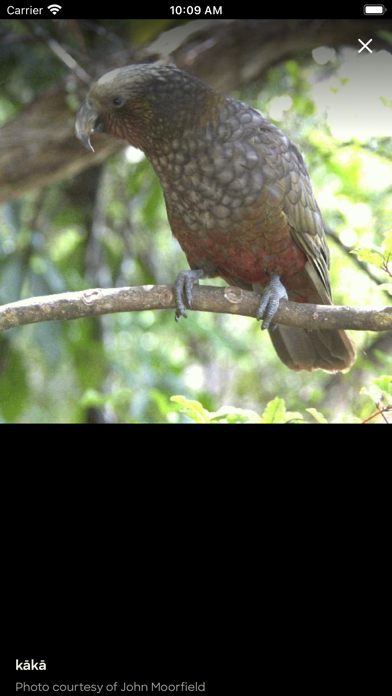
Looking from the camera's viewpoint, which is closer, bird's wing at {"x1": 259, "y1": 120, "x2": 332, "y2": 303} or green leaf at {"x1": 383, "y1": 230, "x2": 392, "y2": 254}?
green leaf at {"x1": 383, "y1": 230, "x2": 392, "y2": 254}

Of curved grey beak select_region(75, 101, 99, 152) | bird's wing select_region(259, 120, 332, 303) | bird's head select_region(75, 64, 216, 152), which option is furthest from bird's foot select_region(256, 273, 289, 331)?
curved grey beak select_region(75, 101, 99, 152)

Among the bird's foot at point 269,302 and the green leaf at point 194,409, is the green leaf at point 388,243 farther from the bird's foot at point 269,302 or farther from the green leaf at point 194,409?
the green leaf at point 194,409

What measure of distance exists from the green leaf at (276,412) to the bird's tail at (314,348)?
0.19 m

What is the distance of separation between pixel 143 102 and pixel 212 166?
23 centimetres

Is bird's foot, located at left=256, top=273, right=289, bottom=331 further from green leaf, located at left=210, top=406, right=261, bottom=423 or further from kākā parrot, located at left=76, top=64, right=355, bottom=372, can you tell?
green leaf, located at left=210, top=406, right=261, bottom=423

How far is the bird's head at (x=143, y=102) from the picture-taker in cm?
159

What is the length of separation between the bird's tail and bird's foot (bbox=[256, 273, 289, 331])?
0.18m

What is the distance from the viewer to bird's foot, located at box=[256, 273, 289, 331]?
159 cm

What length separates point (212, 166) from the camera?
1585 mm

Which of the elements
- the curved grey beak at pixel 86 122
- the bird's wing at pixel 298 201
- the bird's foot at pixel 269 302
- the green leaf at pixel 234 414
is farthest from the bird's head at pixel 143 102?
the green leaf at pixel 234 414
